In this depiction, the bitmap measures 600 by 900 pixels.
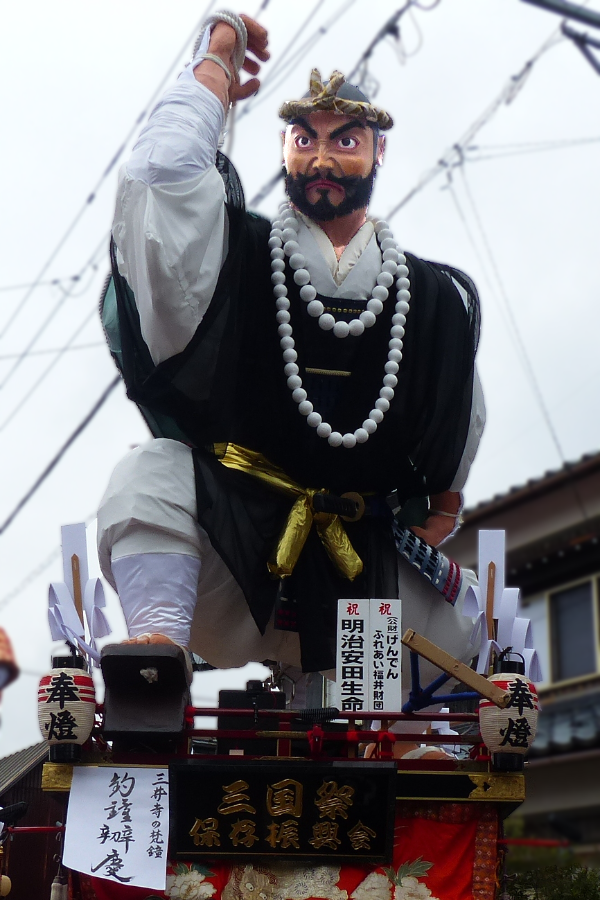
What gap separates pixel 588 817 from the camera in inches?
465

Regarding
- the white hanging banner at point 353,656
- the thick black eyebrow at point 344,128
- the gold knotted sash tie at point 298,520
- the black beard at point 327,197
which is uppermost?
the thick black eyebrow at point 344,128

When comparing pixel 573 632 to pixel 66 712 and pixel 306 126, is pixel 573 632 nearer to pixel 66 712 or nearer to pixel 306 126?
pixel 306 126

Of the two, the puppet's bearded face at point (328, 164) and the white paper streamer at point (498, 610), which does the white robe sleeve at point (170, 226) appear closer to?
the puppet's bearded face at point (328, 164)

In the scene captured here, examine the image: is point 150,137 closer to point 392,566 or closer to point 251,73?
point 251,73

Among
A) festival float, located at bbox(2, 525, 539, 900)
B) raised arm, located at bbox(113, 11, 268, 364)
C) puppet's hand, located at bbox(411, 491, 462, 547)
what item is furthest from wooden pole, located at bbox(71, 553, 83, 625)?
puppet's hand, located at bbox(411, 491, 462, 547)

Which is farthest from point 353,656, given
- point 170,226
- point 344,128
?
point 344,128

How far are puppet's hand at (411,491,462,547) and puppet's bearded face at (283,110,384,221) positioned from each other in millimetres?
1225

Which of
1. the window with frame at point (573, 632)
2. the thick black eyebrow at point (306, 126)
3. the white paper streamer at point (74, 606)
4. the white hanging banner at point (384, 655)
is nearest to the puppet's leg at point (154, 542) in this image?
the white paper streamer at point (74, 606)

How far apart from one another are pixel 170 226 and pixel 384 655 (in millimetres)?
1691

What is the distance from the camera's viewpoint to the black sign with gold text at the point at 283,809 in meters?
3.99

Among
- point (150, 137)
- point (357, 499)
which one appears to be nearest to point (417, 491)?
point (357, 499)

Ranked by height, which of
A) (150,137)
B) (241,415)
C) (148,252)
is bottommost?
(241,415)

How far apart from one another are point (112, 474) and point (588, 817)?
8.70 metres

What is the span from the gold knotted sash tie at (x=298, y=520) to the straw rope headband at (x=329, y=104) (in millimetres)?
1380
